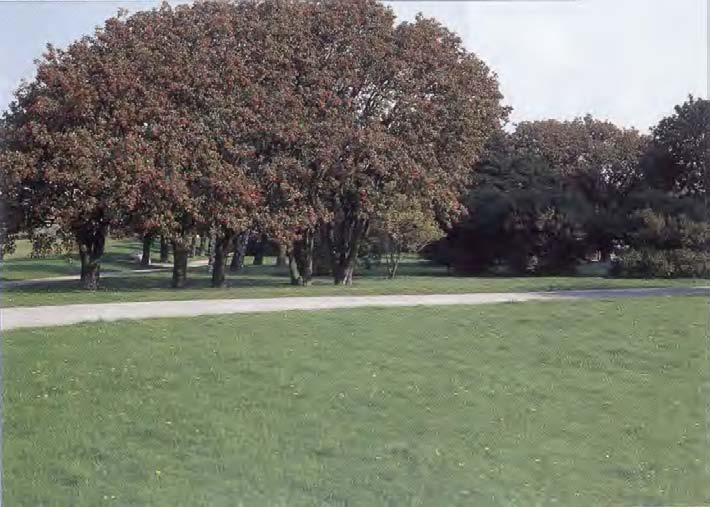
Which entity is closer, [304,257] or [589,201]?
[304,257]

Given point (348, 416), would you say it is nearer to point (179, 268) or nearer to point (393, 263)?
point (179, 268)

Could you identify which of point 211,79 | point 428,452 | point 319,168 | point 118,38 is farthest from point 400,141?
point 428,452

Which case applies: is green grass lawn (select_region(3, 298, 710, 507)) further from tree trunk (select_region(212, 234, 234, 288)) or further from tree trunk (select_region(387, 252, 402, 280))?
tree trunk (select_region(387, 252, 402, 280))

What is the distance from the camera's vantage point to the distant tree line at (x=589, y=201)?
2319 cm

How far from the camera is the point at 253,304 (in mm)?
13312

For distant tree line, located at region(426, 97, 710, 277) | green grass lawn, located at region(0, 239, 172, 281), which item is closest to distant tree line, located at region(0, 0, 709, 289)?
distant tree line, located at region(426, 97, 710, 277)

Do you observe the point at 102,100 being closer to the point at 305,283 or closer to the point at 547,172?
the point at 305,283

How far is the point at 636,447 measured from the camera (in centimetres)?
723

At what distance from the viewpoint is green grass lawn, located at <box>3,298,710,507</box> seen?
237 inches

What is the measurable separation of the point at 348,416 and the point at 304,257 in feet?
52.6

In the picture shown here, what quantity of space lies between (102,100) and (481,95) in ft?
28.6

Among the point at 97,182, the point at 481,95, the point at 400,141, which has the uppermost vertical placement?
the point at 481,95

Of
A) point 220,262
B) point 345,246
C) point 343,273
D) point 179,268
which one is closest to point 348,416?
point 220,262

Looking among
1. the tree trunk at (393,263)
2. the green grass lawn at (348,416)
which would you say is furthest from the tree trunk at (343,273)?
the green grass lawn at (348,416)
